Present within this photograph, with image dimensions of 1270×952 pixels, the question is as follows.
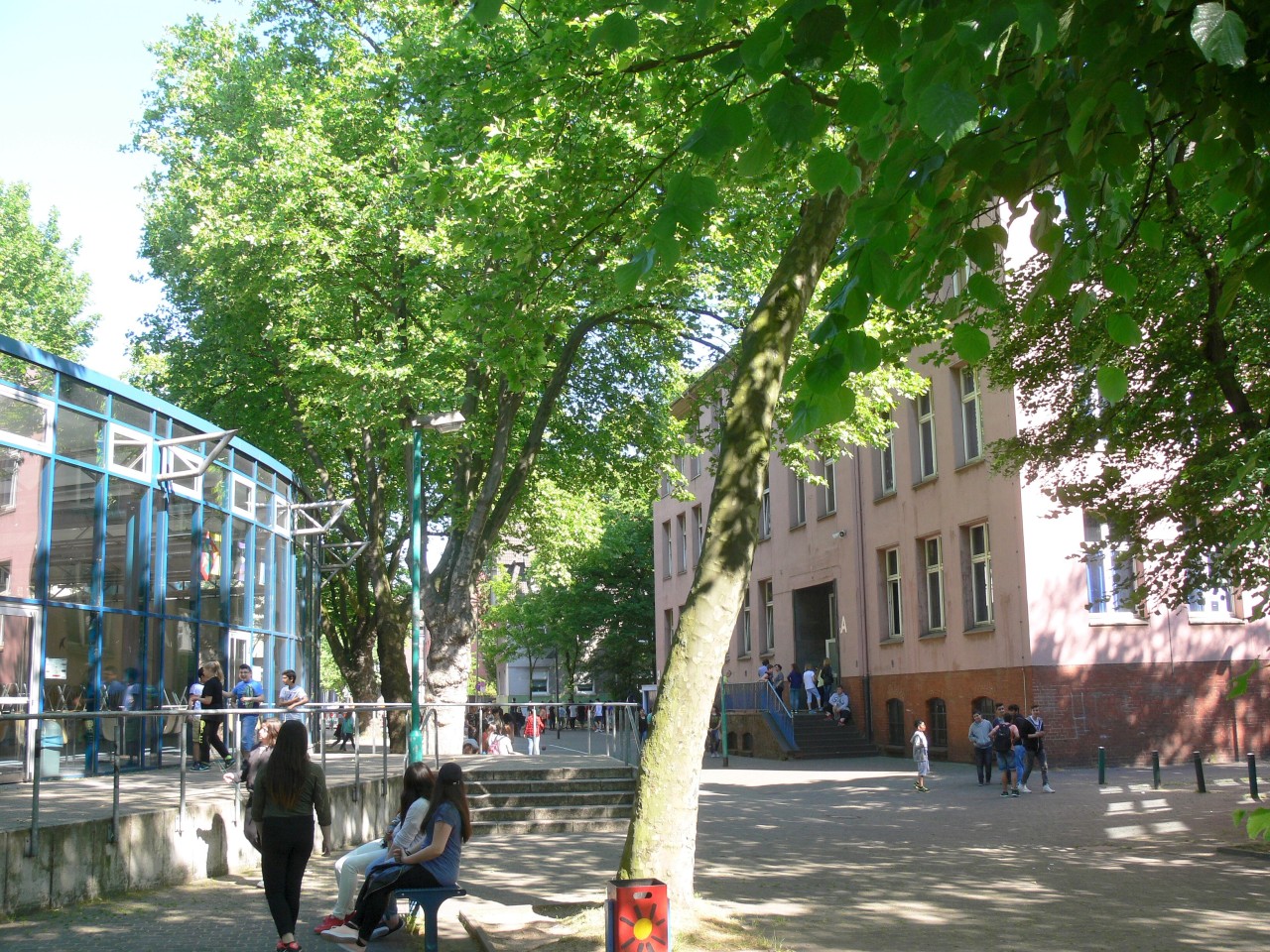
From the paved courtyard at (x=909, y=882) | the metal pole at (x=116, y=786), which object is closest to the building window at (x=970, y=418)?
the paved courtyard at (x=909, y=882)

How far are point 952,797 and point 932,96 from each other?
21034mm

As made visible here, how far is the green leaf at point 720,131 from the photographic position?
13.4 ft

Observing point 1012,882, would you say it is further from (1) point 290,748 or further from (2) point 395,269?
(2) point 395,269

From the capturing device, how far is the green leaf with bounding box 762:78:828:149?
168 inches

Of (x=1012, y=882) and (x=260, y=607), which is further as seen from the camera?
(x=260, y=607)

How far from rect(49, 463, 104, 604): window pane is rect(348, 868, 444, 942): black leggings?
964 cm

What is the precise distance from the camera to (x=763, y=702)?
39.1 meters

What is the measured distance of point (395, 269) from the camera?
25062mm

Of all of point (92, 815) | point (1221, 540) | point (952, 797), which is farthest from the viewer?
point (952, 797)

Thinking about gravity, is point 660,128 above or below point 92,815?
above

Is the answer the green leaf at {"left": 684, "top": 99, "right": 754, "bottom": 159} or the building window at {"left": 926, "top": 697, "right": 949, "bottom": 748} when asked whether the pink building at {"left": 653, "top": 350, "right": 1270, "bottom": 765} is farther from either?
the green leaf at {"left": 684, "top": 99, "right": 754, "bottom": 159}

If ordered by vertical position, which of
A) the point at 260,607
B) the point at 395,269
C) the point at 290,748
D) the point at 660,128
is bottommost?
the point at 290,748

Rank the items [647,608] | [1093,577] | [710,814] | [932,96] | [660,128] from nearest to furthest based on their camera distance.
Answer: [932,96] < [660,128] < [710,814] < [1093,577] < [647,608]

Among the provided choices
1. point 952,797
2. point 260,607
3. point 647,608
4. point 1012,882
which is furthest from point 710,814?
point 647,608
